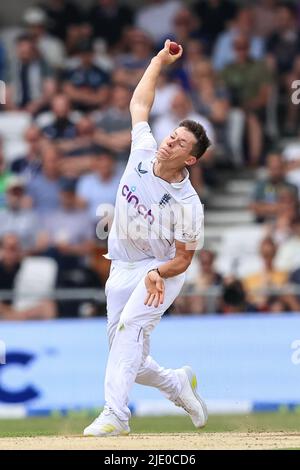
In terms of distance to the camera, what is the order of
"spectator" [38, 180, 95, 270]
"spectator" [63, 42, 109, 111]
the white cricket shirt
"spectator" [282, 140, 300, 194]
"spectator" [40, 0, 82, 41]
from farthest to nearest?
"spectator" [40, 0, 82, 41] < "spectator" [63, 42, 109, 111] < "spectator" [282, 140, 300, 194] < "spectator" [38, 180, 95, 270] < the white cricket shirt

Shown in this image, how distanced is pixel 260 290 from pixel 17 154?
531 centimetres

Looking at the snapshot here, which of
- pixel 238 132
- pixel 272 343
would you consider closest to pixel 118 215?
pixel 272 343

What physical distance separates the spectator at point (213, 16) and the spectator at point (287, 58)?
94cm

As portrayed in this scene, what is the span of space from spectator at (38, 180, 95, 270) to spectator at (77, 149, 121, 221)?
5.7 inches

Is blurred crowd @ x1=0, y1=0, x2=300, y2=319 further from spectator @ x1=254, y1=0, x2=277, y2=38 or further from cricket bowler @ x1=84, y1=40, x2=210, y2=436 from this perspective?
cricket bowler @ x1=84, y1=40, x2=210, y2=436

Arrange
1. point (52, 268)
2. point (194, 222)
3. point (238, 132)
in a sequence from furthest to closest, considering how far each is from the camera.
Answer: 1. point (238, 132)
2. point (52, 268)
3. point (194, 222)

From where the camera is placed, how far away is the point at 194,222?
10664 mm

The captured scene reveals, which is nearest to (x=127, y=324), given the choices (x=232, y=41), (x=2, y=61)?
(x=232, y=41)

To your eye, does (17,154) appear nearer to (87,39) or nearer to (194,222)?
(87,39)

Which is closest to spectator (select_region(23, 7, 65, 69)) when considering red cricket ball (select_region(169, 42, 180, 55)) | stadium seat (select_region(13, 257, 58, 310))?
stadium seat (select_region(13, 257, 58, 310))

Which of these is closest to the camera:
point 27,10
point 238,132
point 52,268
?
point 52,268

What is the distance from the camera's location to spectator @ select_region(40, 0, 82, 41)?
22219 mm

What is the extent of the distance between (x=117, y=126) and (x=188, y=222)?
9.22 meters

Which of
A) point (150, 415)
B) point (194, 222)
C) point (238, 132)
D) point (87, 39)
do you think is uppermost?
point (87, 39)
